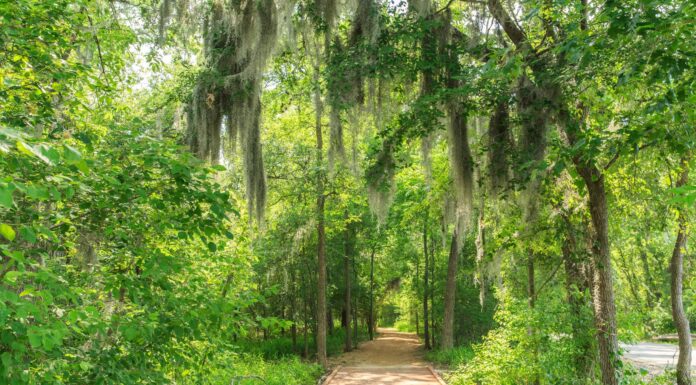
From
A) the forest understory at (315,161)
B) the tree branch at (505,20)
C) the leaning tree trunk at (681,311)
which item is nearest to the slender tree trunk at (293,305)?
the forest understory at (315,161)

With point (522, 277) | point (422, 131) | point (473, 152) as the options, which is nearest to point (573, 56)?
point (422, 131)

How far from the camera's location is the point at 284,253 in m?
13.9

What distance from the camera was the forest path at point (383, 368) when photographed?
11352 millimetres

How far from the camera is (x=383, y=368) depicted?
44.9ft

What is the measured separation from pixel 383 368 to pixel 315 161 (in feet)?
19.2

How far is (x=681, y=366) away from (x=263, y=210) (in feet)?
24.2

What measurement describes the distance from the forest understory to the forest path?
0.46 m

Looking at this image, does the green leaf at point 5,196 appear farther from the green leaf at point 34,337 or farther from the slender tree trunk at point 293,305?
the slender tree trunk at point 293,305

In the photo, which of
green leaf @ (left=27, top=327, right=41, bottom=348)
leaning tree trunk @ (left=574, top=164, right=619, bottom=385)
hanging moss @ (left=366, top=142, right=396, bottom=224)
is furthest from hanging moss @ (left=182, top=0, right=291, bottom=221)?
green leaf @ (left=27, top=327, right=41, bottom=348)

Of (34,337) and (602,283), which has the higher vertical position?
(602,283)

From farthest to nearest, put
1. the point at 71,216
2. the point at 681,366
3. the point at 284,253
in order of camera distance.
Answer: the point at 284,253 < the point at 681,366 < the point at 71,216

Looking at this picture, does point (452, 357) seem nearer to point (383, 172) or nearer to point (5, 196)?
point (383, 172)

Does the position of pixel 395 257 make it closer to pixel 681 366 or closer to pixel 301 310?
pixel 301 310

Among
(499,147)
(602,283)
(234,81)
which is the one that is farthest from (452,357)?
(234,81)
